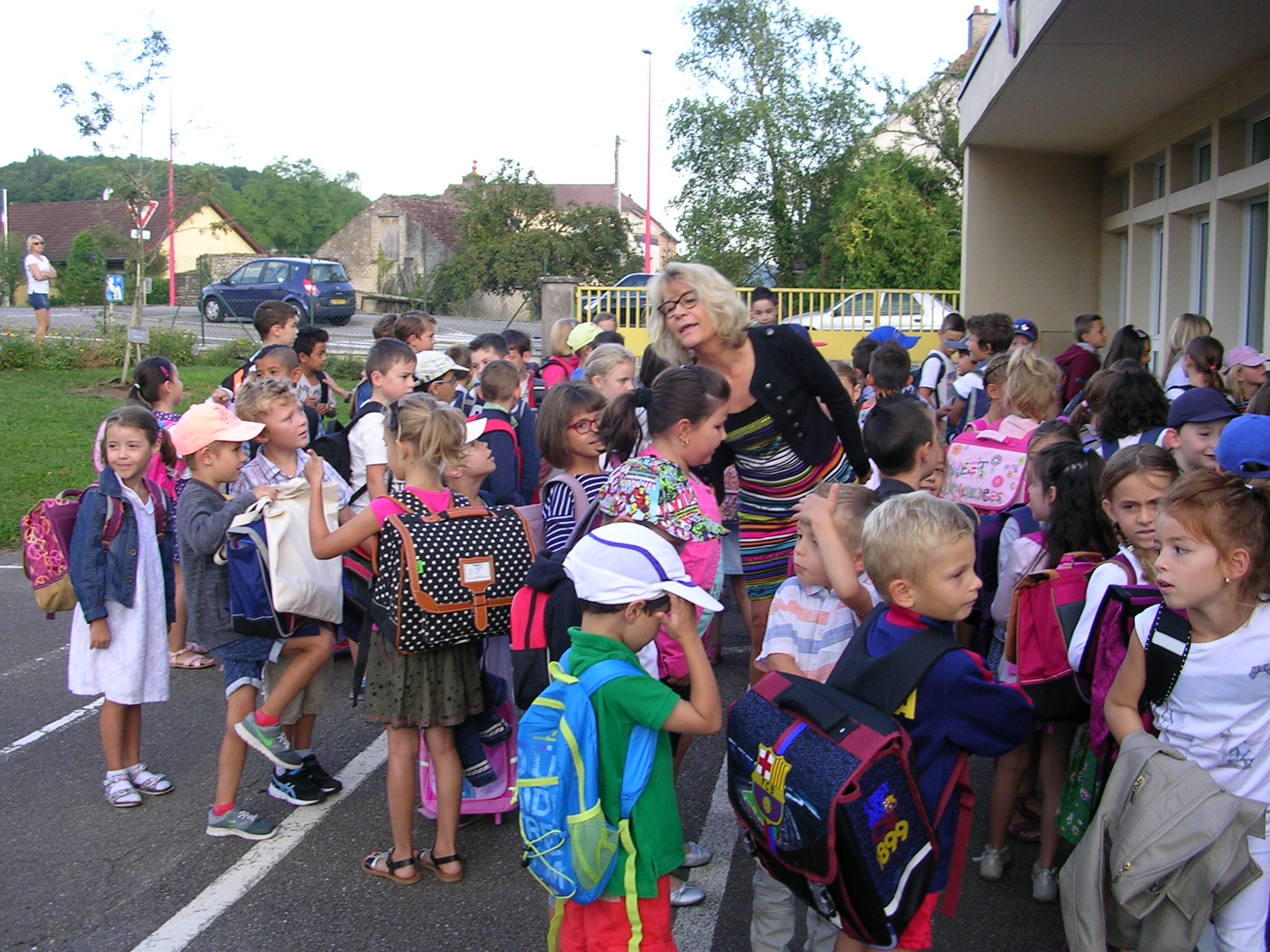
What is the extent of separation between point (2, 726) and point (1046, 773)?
4813mm

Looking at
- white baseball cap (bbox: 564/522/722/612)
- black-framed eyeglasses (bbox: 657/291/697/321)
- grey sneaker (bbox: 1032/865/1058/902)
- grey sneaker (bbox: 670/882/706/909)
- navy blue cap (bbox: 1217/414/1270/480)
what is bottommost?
grey sneaker (bbox: 670/882/706/909)

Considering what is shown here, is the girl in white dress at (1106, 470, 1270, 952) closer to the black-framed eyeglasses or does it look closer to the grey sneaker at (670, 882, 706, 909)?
the grey sneaker at (670, 882, 706, 909)

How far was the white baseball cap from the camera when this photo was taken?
99.3 inches

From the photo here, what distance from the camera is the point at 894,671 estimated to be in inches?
97.7

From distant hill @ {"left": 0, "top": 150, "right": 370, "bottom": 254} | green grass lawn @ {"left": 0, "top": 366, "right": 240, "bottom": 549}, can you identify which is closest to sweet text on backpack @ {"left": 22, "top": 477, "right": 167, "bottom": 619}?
green grass lawn @ {"left": 0, "top": 366, "right": 240, "bottom": 549}

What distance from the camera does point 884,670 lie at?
249 cm

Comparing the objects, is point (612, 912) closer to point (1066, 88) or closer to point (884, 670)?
point (884, 670)

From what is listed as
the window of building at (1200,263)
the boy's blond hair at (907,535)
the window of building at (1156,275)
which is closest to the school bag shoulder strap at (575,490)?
the boy's blond hair at (907,535)

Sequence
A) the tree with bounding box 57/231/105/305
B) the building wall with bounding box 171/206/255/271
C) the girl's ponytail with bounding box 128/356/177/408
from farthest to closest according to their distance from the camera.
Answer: the building wall with bounding box 171/206/255/271 < the tree with bounding box 57/231/105/305 < the girl's ponytail with bounding box 128/356/177/408

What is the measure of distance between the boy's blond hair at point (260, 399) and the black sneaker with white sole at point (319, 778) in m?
1.42

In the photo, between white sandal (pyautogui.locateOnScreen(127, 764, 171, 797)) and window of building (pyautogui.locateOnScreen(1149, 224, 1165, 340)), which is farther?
window of building (pyautogui.locateOnScreen(1149, 224, 1165, 340))

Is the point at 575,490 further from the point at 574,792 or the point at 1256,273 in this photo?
the point at 1256,273

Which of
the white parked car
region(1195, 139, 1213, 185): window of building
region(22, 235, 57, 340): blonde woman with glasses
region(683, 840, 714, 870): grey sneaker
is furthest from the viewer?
region(22, 235, 57, 340): blonde woman with glasses

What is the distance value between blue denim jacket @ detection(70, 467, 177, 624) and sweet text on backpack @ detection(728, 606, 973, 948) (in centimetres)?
285
